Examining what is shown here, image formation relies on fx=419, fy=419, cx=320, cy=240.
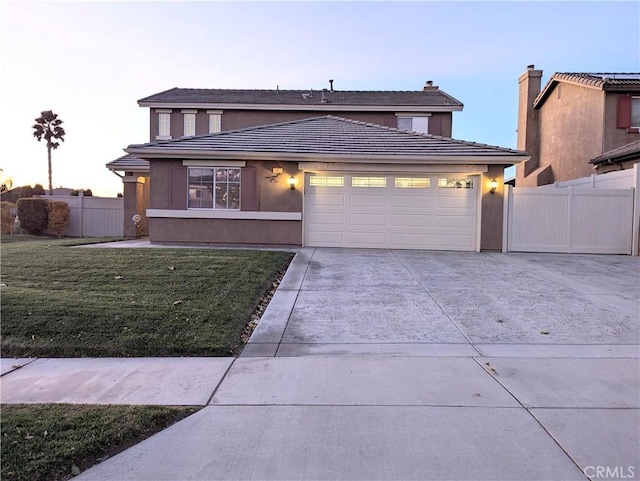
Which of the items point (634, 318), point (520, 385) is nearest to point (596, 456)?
point (520, 385)

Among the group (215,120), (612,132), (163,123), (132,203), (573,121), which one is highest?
(573,121)

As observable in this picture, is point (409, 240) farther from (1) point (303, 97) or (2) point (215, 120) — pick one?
(2) point (215, 120)

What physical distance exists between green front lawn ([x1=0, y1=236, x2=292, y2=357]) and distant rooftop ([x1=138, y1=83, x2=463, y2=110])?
1353cm

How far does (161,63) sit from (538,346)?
18.1m

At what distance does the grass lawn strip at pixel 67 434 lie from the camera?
2758 mm

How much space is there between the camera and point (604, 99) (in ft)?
61.4

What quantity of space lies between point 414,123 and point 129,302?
18079 millimetres

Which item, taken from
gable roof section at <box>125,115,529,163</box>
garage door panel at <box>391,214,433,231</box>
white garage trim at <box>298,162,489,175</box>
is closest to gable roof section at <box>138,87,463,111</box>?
gable roof section at <box>125,115,529,163</box>

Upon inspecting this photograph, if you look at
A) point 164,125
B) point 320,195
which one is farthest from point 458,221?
point 164,125

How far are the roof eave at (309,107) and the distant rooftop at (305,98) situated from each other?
5 centimetres

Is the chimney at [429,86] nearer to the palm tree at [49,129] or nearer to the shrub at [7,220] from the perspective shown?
the shrub at [7,220]

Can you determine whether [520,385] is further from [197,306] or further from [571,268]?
[571,268]

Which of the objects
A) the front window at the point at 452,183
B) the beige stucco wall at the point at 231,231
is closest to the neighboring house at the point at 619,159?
the front window at the point at 452,183

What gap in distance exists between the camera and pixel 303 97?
74.0 ft
